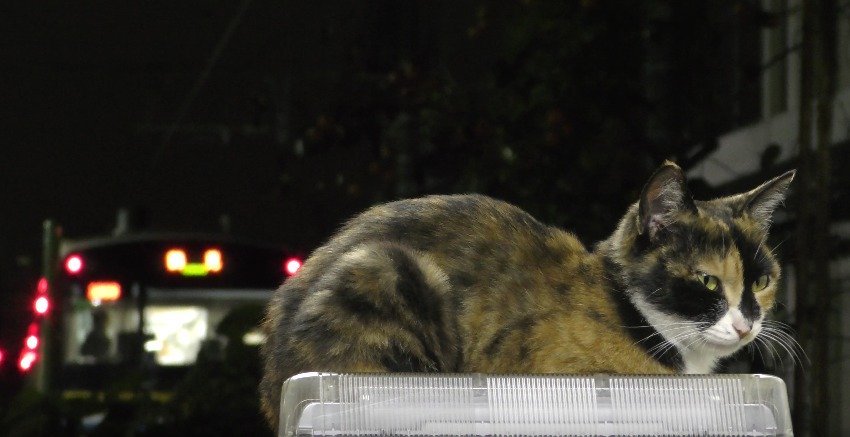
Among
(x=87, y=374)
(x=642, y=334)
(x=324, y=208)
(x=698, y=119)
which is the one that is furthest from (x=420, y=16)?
(x=642, y=334)

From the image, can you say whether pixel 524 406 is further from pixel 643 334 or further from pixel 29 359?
pixel 29 359

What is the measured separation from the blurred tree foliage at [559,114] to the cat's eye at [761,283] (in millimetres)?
2853

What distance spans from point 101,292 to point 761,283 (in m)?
7.04

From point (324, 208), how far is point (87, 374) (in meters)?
3.25

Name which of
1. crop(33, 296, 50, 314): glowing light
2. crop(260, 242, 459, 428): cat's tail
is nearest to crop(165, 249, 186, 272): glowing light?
crop(33, 296, 50, 314): glowing light

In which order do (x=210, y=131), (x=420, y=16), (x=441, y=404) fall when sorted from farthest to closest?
(x=210, y=131) → (x=420, y=16) → (x=441, y=404)

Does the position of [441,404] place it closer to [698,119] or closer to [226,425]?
[698,119]

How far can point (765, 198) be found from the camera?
2.59m

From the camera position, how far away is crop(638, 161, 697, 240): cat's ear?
7.88 ft

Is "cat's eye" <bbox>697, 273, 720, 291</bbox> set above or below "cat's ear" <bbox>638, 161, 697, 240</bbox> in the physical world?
below

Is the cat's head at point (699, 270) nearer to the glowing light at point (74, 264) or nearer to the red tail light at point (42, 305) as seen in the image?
the glowing light at point (74, 264)

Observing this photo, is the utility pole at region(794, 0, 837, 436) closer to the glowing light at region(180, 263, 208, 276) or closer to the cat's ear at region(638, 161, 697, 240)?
the cat's ear at region(638, 161, 697, 240)

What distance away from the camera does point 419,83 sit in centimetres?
632

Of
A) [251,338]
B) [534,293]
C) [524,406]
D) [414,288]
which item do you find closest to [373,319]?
[414,288]
